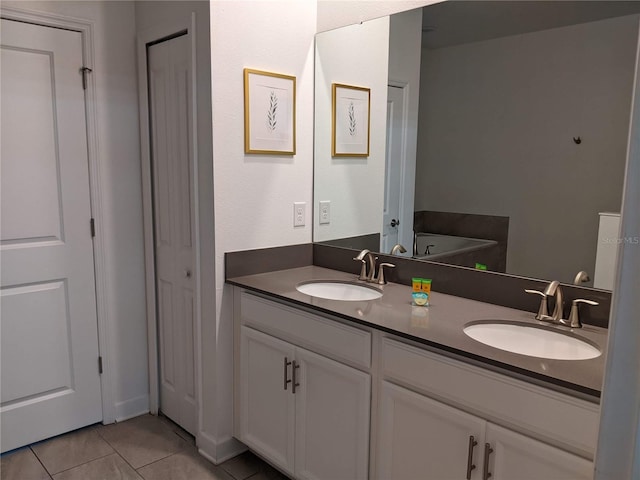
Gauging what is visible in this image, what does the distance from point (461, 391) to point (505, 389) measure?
13 cm

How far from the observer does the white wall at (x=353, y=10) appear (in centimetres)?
214

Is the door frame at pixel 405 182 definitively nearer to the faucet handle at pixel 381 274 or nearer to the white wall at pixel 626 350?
the faucet handle at pixel 381 274

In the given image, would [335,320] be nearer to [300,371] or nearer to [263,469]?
[300,371]

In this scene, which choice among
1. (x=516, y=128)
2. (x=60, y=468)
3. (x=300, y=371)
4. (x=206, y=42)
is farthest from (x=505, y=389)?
(x=60, y=468)

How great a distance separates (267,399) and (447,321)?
0.85 metres

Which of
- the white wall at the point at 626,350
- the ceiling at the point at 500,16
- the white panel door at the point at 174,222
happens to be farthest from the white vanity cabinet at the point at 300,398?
the ceiling at the point at 500,16

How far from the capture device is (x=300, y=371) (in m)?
1.91

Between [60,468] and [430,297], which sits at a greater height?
[430,297]

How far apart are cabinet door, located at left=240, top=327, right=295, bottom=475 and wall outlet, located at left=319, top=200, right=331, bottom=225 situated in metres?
0.68

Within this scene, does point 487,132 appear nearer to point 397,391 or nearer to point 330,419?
point 397,391

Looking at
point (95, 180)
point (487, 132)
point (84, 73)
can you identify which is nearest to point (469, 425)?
point (487, 132)

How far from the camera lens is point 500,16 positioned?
1842 mm

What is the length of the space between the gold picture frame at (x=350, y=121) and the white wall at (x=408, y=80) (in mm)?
201

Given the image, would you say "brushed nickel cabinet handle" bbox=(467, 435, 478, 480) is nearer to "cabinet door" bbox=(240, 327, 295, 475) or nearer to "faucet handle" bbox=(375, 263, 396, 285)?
"cabinet door" bbox=(240, 327, 295, 475)
